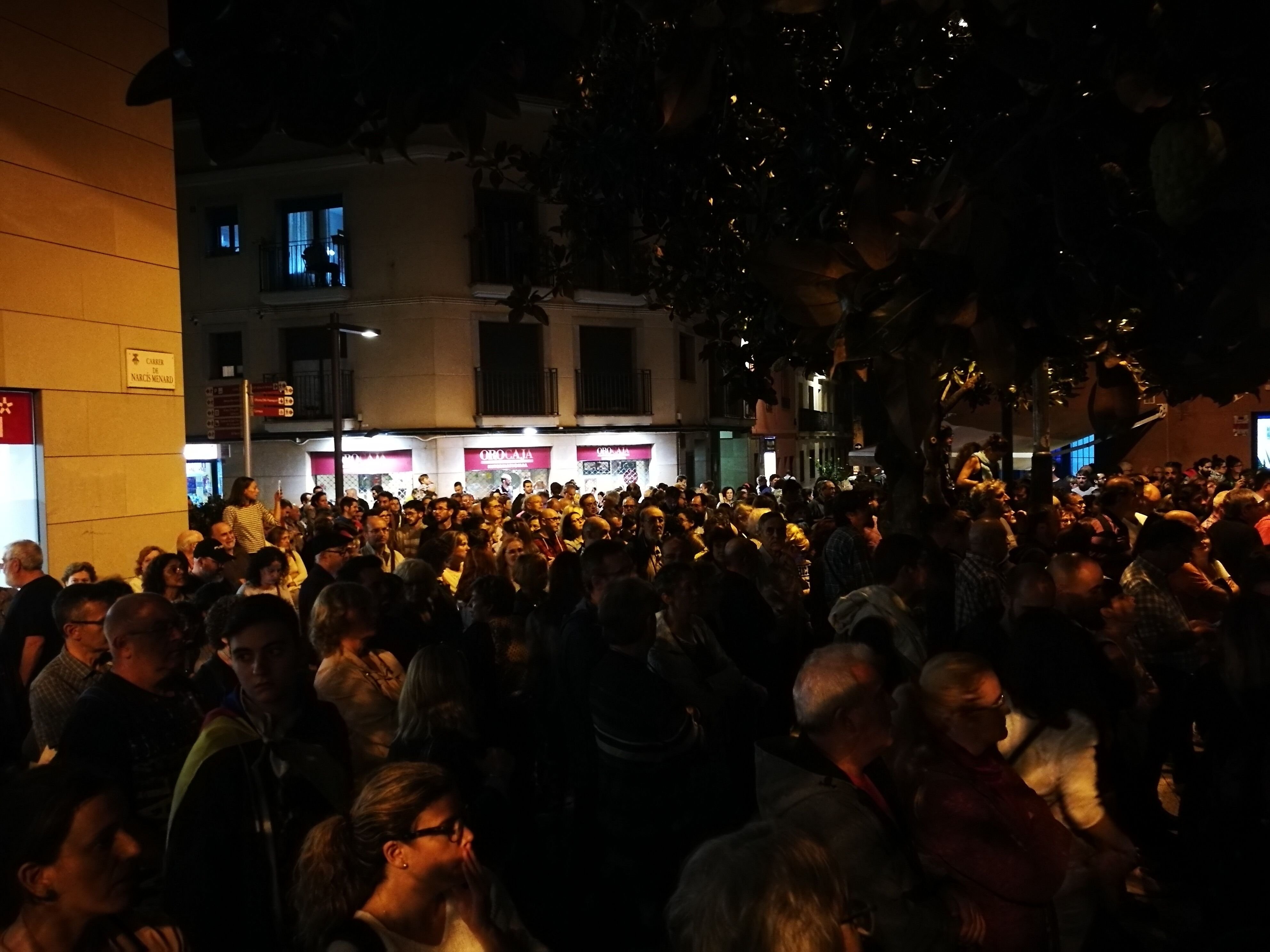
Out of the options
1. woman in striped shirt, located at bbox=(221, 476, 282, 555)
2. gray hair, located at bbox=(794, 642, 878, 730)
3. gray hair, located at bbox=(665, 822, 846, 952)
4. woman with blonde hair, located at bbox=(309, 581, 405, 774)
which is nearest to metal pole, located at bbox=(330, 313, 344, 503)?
woman in striped shirt, located at bbox=(221, 476, 282, 555)

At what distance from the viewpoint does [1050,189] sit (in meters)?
2.32

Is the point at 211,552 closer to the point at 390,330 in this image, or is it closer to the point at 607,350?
the point at 390,330

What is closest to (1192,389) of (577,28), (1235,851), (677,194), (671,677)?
(577,28)

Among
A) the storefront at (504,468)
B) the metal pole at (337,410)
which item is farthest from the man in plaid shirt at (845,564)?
the storefront at (504,468)

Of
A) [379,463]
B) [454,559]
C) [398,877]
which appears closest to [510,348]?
[379,463]

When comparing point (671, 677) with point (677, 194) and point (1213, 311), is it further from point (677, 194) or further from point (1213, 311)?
point (1213, 311)

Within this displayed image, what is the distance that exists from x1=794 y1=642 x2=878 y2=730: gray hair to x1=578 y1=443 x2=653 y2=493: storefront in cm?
2415

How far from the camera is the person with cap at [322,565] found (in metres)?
6.77

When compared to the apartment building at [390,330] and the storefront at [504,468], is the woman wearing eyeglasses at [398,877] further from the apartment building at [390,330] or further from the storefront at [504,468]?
the storefront at [504,468]

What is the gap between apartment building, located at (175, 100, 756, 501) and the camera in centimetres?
2575

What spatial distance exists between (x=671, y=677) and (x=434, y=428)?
21.5 meters

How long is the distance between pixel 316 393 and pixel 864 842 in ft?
84.3

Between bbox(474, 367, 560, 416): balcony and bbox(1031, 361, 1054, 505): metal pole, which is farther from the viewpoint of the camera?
bbox(474, 367, 560, 416): balcony

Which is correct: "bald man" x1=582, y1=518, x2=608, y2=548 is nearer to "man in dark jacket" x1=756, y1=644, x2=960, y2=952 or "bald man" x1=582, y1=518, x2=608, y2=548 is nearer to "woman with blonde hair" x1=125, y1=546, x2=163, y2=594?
"woman with blonde hair" x1=125, y1=546, x2=163, y2=594
